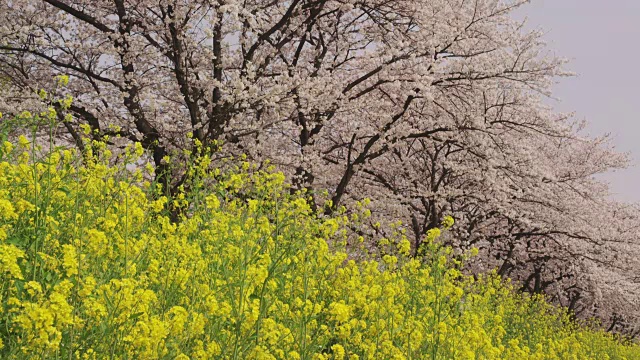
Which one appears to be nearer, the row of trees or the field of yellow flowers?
the field of yellow flowers

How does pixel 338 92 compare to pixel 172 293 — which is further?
pixel 338 92

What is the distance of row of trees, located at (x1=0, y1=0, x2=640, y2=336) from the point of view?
10867mm

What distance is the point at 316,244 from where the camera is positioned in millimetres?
5059

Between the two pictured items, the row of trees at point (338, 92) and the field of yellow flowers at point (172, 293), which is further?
the row of trees at point (338, 92)

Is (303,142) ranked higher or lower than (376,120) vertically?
lower

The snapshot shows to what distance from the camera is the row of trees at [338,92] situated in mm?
10867

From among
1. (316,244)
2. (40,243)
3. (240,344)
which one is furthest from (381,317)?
(40,243)

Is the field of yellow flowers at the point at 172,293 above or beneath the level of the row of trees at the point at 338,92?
beneath

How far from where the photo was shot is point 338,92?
12.1m

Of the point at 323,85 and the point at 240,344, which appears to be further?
the point at 323,85

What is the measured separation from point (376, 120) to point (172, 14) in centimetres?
606

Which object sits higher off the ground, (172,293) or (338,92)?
(338,92)

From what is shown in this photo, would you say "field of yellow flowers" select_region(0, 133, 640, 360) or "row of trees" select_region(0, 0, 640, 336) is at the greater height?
"row of trees" select_region(0, 0, 640, 336)

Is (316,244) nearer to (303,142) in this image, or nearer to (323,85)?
(323,85)
